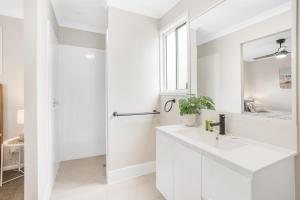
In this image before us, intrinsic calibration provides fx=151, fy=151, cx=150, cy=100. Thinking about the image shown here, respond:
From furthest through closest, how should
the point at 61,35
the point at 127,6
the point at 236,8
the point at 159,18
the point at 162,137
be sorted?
the point at 61,35, the point at 159,18, the point at 127,6, the point at 162,137, the point at 236,8

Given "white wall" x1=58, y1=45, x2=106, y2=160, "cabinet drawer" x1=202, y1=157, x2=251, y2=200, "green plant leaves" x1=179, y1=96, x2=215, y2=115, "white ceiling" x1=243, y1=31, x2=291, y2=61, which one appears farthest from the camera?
"white wall" x1=58, y1=45, x2=106, y2=160

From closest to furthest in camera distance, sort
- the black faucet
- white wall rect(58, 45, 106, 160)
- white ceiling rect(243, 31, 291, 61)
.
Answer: white ceiling rect(243, 31, 291, 61) < the black faucet < white wall rect(58, 45, 106, 160)

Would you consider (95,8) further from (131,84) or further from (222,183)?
(222,183)

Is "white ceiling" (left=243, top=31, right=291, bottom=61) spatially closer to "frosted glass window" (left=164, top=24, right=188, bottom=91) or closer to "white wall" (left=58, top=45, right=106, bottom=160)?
"frosted glass window" (left=164, top=24, right=188, bottom=91)

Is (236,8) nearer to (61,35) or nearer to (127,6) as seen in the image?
(127,6)

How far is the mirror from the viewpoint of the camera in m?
1.09

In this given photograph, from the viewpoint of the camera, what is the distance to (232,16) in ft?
4.68

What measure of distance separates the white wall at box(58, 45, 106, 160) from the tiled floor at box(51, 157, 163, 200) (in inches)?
18.1

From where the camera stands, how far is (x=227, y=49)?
1510 mm

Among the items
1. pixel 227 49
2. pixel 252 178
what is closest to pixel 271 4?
pixel 227 49

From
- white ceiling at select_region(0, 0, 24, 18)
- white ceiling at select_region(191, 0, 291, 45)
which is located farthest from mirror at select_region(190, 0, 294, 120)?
white ceiling at select_region(0, 0, 24, 18)

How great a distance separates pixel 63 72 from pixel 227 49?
263cm

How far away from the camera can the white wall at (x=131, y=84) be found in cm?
213

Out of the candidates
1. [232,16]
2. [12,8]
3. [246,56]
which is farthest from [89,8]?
[246,56]
